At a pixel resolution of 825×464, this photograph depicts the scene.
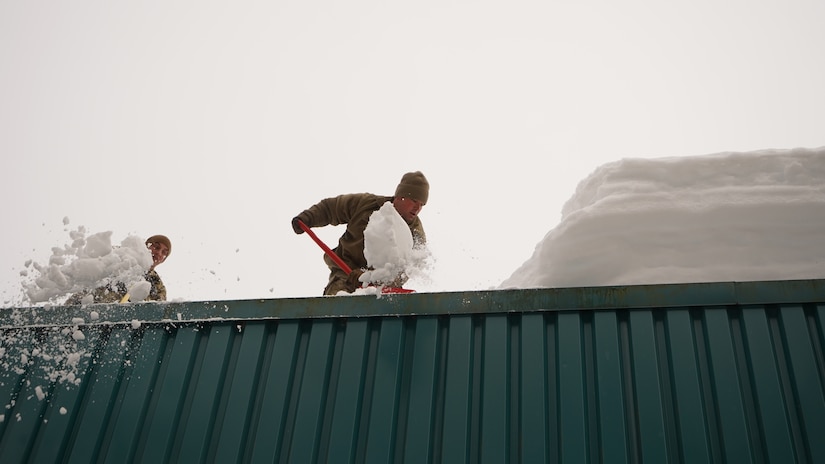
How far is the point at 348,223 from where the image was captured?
540cm

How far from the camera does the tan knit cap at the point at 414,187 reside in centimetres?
518

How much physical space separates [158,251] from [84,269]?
154cm

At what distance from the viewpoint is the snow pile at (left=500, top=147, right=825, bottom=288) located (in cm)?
352

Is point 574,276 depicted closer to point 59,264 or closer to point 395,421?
point 395,421

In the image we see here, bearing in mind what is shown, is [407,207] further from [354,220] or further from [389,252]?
[389,252]

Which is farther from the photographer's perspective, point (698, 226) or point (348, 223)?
point (348, 223)

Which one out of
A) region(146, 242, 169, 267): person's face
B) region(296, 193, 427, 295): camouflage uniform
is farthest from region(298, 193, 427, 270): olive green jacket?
region(146, 242, 169, 267): person's face

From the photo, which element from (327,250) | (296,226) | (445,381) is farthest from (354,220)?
(445,381)

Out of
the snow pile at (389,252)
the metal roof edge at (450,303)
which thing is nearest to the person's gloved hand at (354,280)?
the snow pile at (389,252)

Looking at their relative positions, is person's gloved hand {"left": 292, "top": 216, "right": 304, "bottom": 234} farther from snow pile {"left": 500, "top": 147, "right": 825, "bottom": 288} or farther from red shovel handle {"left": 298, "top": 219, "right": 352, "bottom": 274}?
snow pile {"left": 500, "top": 147, "right": 825, "bottom": 288}

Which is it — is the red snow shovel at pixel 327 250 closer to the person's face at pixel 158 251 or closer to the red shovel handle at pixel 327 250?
the red shovel handle at pixel 327 250

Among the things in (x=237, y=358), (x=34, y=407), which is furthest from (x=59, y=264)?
(x=237, y=358)

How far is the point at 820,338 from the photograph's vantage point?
2.96m

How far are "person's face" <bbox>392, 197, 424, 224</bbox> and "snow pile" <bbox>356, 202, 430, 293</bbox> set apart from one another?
69 cm
